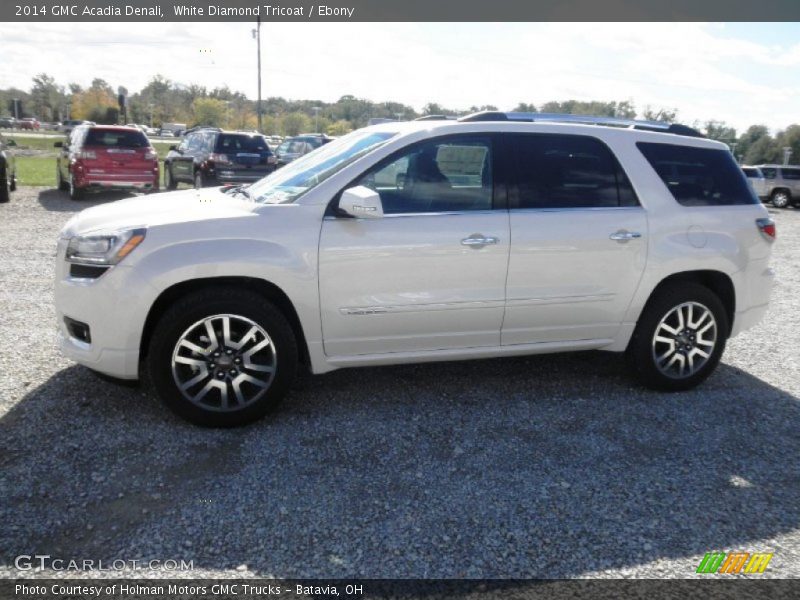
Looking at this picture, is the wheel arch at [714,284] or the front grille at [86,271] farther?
the wheel arch at [714,284]

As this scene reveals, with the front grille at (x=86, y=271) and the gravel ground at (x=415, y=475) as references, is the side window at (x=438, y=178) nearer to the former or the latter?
the gravel ground at (x=415, y=475)

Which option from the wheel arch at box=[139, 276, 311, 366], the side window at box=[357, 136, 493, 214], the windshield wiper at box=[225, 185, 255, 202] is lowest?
the wheel arch at box=[139, 276, 311, 366]

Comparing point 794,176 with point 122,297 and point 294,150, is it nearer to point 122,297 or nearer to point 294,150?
point 294,150

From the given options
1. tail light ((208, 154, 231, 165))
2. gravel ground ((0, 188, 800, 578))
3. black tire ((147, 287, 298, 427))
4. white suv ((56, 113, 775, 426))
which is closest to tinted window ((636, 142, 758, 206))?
white suv ((56, 113, 775, 426))

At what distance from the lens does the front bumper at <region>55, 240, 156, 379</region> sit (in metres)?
3.77

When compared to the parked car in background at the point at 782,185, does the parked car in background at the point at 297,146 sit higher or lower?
higher

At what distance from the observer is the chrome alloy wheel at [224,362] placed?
3.91 metres

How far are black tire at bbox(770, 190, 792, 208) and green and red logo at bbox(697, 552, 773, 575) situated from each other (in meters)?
27.7

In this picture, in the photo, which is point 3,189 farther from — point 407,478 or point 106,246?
point 407,478

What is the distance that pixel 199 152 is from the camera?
1622 centimetres

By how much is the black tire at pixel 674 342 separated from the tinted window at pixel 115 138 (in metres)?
13.8

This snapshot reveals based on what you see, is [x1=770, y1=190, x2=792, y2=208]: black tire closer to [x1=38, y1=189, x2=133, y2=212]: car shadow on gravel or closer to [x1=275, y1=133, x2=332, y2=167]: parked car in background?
[x1=275, y1=133, x2=332, y2=167]: parked car in background

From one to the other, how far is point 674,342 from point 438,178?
2117 millimetres

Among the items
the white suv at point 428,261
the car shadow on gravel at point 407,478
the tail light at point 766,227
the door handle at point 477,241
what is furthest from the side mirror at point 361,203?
the tail light at point 766,227
